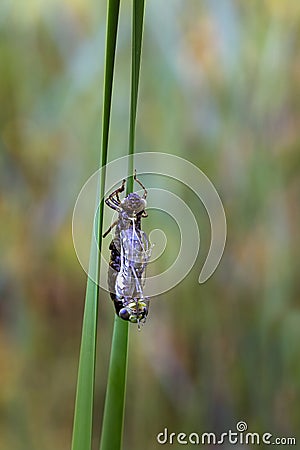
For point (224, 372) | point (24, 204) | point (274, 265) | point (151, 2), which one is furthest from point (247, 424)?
point (151, 2)

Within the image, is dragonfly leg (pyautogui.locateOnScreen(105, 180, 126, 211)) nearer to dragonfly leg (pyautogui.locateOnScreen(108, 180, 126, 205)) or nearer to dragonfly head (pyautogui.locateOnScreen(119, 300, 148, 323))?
dragonfly leg (pyautogui.locateOnScreen(108, 180, 126, 205))

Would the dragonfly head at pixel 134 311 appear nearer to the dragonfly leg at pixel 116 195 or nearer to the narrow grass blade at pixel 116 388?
the narrow grass blade at pixel 116 388
